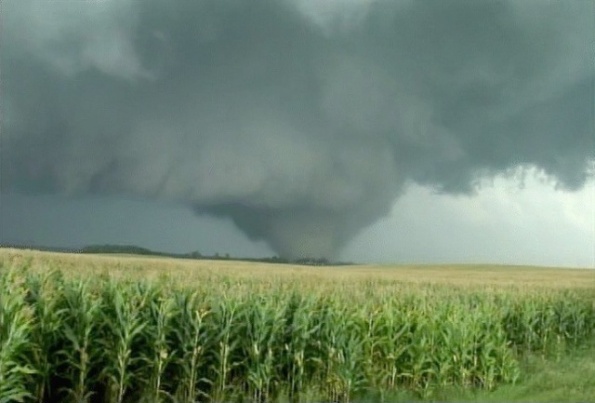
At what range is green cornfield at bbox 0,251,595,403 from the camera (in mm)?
12602

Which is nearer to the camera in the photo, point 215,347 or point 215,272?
point 215,347

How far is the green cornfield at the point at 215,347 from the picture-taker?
496 inches

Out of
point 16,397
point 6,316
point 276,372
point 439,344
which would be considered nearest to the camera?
point 16,397

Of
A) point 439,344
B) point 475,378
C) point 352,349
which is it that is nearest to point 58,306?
point 352,349

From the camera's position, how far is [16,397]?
35.2 feet

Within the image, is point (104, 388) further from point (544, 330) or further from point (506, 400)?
point (544, 330)

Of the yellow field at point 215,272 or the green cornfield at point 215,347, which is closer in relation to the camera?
the green cornfield at point 215,347

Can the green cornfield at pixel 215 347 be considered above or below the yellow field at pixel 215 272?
below

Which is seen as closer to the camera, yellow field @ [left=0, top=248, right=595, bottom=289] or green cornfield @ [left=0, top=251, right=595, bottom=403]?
green cornfield @ [left=0, top=251, right=595, bottom=403]

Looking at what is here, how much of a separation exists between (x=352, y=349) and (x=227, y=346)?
2768 millimetres

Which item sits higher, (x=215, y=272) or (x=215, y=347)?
(x=215, y=272)

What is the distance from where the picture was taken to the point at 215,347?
47.0ft

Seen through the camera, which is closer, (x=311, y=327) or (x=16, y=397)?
(x=16, y=397)

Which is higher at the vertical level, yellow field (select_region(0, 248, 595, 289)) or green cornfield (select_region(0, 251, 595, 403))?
yellow field (select_region(0, 248, 595, 289))
